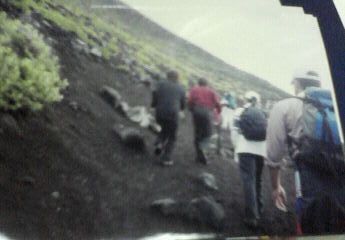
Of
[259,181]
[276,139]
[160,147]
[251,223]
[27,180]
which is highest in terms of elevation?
[276,139]

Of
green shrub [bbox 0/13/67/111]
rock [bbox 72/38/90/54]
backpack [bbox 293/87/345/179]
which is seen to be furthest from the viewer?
backpack [bbox 293/87/345/179]

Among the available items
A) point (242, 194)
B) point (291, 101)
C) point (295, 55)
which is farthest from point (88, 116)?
point (295, 55)

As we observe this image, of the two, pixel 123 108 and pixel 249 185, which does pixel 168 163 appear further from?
pixel 249 185

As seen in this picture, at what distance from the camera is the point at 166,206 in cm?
203

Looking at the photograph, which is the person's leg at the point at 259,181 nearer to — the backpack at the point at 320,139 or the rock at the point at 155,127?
the backpack at the point at 320,139

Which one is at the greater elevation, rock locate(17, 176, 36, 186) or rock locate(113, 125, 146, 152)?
rock locate(113, 125, 146, 152)

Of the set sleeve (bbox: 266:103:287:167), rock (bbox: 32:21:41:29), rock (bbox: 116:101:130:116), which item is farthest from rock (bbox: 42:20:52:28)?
sleeve (bbox: 266:103:287:167)

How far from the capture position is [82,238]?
1.85 metres

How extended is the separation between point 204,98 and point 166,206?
0.60m

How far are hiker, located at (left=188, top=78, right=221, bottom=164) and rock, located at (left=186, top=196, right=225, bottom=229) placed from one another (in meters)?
0.21

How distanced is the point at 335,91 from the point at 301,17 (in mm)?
530

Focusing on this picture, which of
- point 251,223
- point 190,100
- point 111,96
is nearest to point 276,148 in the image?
point 251,223

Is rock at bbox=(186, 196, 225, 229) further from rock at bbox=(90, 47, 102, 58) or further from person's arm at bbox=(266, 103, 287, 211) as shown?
rock at bbox=(90, 47, 102, 58)

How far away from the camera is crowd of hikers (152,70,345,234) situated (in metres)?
2.21
